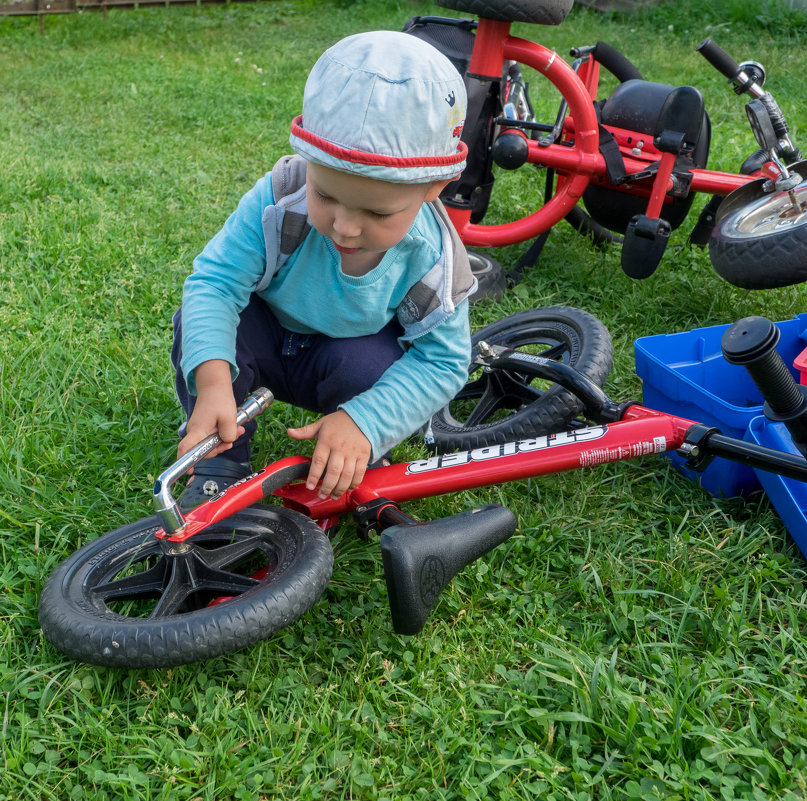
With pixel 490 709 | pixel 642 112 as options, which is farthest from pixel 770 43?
pixel 490 709

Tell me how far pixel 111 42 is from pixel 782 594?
7902 mm

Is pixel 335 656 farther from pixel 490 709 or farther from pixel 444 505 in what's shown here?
pixel 444 505

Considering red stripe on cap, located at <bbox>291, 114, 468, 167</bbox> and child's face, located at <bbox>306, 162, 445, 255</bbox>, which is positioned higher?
red stripe on cap, located at <bbox>291, 114, 468, 167</bbox>

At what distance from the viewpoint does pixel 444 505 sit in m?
2.02

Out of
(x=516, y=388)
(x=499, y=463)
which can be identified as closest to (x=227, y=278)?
(x=499, y=463)

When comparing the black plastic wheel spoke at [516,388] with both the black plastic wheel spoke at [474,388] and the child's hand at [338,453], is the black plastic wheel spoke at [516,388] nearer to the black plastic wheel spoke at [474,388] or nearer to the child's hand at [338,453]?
the black plastic wheel spoke at [474,388]

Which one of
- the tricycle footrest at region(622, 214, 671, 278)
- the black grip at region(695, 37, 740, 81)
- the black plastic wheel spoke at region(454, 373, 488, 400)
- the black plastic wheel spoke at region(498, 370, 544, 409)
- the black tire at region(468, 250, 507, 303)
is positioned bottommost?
the black tire at region(468, 250, 507, 303)

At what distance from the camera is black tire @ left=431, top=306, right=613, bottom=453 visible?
2.09m

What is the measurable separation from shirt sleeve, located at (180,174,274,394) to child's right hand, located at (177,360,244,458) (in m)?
0.04

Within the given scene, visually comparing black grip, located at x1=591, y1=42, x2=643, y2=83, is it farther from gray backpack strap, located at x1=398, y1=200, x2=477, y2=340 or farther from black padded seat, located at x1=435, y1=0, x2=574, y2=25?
gray backpack strap, located at x1=398, y1=200, x2=477, y2=340

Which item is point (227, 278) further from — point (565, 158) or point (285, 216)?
A: point (565, 158)

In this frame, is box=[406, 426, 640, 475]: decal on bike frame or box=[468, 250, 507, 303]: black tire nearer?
box=[406, 426, 640, 475]: decal on bike frame

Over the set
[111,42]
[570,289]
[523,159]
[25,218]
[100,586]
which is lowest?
[111,42]

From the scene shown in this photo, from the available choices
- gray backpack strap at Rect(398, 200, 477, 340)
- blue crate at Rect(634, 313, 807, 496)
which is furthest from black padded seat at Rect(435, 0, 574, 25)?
gray backpack strap at Rect(398, 200, 477, 340)
